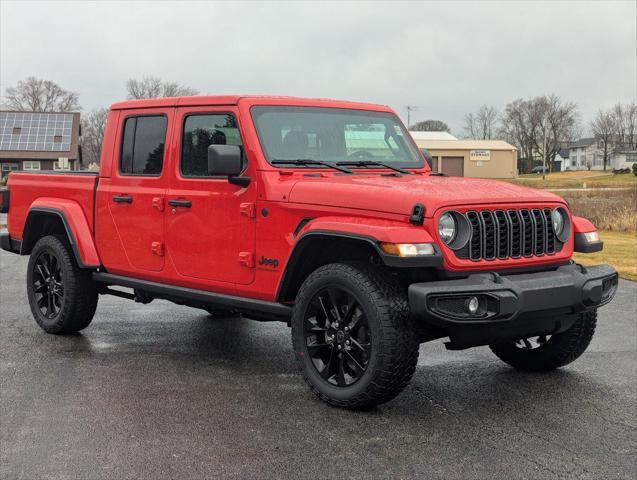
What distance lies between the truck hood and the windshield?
45 centimetres

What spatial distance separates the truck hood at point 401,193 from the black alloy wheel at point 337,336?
573 millimetres

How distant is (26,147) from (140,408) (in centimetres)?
6209

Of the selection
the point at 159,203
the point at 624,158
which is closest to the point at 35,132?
the point at 159,203

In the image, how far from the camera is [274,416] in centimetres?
487

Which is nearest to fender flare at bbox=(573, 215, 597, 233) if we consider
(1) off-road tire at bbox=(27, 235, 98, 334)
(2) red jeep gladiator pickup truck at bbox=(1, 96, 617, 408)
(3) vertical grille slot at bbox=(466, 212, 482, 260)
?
(2) red jeep gladiator pickup truck at bbox=(1, 96, 617, 408)

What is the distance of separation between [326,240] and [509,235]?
1.13 metres

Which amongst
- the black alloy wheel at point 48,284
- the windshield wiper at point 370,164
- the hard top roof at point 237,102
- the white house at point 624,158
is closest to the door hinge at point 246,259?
the windshield wiper at point 370,164

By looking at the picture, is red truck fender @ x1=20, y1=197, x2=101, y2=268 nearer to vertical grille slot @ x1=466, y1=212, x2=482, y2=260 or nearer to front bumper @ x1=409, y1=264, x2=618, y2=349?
front bumper @ x1=409, y1=264, x2=618, y2=349

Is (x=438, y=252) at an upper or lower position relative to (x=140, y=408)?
upper

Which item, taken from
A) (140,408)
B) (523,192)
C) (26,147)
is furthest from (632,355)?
(26,147)

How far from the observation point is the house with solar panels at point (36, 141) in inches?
2445

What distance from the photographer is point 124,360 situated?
634 cm

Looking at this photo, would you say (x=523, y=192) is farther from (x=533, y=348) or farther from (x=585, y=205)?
(x=585, y=205)

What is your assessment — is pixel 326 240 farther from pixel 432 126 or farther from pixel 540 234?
pixel 432 126
